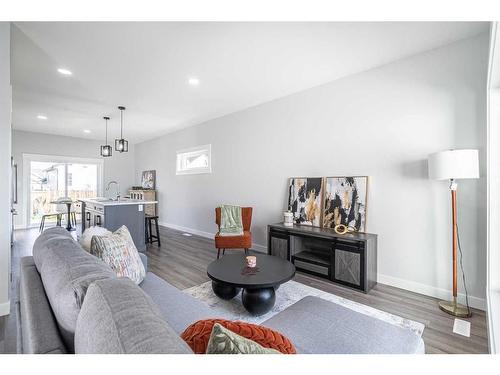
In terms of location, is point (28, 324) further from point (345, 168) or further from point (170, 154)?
point (170, 154)

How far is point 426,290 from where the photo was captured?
8.86ft

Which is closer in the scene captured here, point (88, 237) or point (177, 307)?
point (177, 307)

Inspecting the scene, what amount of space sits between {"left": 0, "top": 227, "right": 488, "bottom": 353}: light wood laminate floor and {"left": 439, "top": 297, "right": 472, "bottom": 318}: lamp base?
48 mm

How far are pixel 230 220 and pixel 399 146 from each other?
103 inches

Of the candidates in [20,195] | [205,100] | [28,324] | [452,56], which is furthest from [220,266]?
[20,195]

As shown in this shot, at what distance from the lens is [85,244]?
1.83 m

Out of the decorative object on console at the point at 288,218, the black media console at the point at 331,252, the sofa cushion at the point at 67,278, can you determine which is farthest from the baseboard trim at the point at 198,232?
the sofa cushion at the point at 67,278

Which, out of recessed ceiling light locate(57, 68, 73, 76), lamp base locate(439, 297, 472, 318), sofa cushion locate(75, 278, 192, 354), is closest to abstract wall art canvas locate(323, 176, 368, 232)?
lamp base locate(439, 297, 472, 318)

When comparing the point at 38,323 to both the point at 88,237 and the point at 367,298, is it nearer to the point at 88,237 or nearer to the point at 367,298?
the point at 88,237

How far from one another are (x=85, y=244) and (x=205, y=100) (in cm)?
312

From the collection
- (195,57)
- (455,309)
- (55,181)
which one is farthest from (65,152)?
(455,309)

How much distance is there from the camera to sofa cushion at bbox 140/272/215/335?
1354 millimetres
